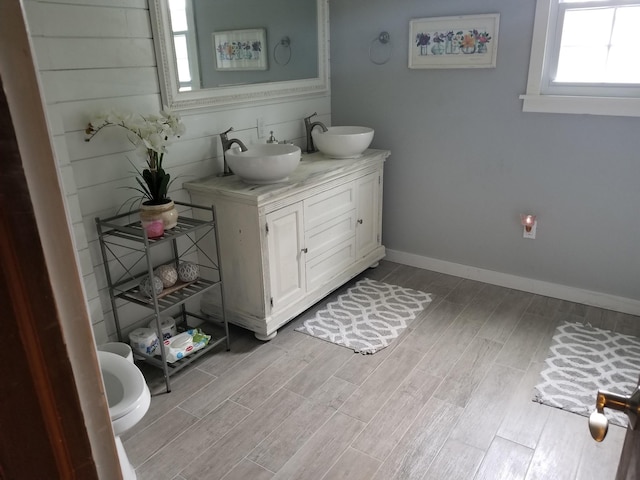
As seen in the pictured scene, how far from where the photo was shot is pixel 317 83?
346 cm

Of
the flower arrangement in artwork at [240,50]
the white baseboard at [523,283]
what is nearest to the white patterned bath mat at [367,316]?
the white baseboard at [523,283]

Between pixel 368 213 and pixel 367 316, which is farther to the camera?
pixel 368 213

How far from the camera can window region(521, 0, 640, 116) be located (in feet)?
8.68

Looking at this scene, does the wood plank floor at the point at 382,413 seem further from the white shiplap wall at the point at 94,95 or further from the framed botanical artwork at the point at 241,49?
the framed botanical artwork at the point at 241,49

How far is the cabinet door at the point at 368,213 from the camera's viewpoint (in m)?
3.25

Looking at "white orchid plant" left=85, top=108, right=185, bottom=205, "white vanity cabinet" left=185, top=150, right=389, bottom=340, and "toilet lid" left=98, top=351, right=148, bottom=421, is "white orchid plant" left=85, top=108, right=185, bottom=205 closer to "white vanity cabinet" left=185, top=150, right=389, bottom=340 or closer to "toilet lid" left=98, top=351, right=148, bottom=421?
"white vanity cabinet" left=185, top=150, right=389, bottom=340

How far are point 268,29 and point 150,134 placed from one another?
1.25 m

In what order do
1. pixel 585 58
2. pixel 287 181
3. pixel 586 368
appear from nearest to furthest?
1. pixel 586 368
2. pixel 287 181
3. pixel 585 58

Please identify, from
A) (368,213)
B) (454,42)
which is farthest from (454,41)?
(368,213)

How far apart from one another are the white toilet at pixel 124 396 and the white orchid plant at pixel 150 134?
79 cm

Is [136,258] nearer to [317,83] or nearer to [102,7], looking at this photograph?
[102,7]

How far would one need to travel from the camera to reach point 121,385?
1.68 metres

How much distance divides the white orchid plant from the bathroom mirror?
270 millimetres

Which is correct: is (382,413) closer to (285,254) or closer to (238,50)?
(285,254)
